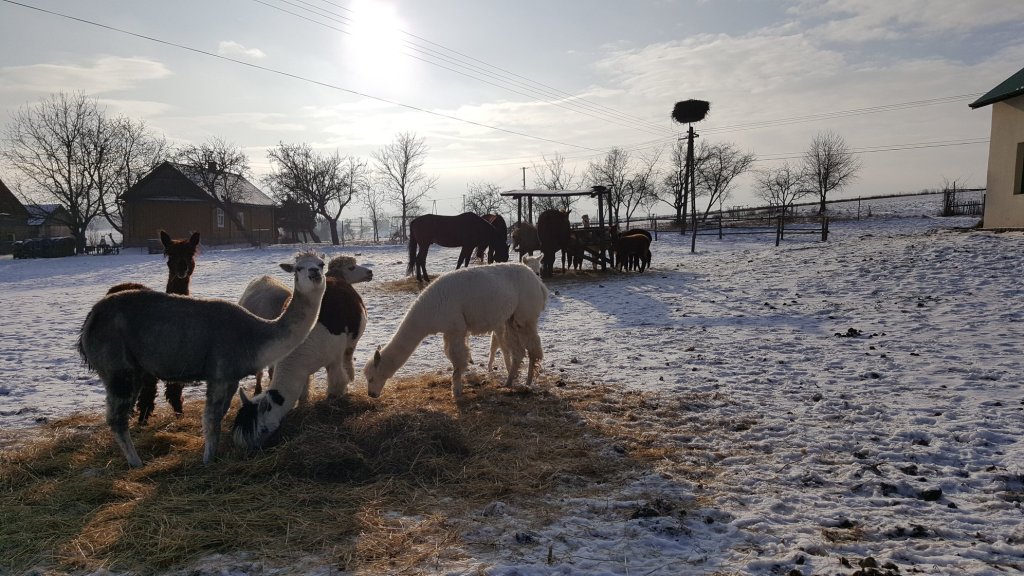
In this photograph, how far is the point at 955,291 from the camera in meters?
10.2

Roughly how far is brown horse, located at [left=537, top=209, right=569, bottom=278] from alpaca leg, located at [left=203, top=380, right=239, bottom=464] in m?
13.1

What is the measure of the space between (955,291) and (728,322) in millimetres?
4355

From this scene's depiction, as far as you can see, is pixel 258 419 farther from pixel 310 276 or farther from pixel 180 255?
pixel 180 255

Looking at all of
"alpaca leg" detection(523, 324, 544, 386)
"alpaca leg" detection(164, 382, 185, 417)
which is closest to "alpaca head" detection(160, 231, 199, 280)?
"alpaca leg" detection(164, 382, 185, 417)

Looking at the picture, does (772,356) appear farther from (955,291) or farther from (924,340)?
→ (955,291)

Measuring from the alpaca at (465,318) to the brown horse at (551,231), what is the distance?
33.8ft

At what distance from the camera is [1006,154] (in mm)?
16016

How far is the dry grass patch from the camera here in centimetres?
322

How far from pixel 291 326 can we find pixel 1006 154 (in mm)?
20155

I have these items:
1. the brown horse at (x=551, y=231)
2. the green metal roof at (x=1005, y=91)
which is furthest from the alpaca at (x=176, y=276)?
the green metal roof at (x=1005, y=91)

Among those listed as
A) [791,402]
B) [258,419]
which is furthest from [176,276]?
[791,402]

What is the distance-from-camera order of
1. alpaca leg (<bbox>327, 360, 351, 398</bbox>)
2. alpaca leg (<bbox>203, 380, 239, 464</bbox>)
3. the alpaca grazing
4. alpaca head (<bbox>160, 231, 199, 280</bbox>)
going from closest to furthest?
alpaca leg (<bbox>203, 380, 239, 464</bbox>) → the alpaca grazing → alpaca leg (<bbox>327, 360, 351, 398</bbox>) → alpaca head (<bbox>160, 231, 199, 280</bbox>)

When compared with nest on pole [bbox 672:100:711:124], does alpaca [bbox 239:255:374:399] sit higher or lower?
lower

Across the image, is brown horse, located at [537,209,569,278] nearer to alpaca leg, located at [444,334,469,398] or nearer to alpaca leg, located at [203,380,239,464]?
alpaca leg, located at [444,334,469,398]
